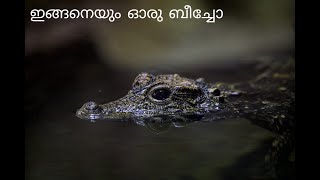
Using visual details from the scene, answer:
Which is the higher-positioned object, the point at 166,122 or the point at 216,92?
the point at 216,92

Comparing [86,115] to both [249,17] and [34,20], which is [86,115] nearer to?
[34,20]

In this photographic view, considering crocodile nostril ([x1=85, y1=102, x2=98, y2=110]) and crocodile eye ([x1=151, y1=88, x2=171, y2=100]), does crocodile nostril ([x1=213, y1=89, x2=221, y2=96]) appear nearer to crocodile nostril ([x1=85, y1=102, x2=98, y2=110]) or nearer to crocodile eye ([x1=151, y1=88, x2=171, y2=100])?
crocodile eye ([x1=151, y1=88, x2=171, y2=100])

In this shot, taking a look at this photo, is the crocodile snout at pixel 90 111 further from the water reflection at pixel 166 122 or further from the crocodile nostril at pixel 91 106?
the water reflection at pixel 166 122

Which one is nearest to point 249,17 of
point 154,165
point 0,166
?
point 154,165

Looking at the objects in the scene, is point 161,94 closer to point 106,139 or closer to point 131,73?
point 131,73

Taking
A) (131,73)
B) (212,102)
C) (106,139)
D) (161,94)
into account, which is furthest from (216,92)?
(106,139)

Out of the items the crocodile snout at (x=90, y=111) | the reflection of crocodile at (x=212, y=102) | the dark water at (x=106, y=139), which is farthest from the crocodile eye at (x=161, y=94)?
the crocodile snout at (x=90, y=111)

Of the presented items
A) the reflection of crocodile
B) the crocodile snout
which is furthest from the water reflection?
the crocodile snout
